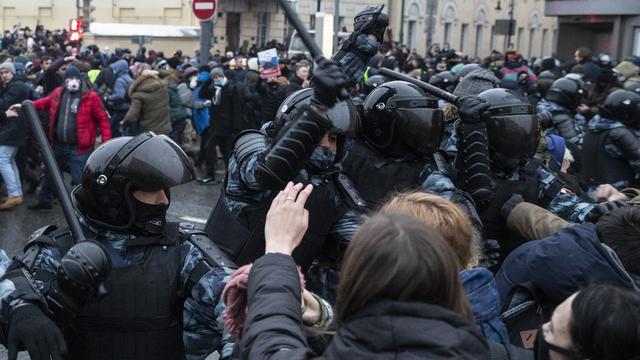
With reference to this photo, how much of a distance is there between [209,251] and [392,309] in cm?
114

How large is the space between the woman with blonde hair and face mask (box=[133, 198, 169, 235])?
810mm

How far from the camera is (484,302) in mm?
2244

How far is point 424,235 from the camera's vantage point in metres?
1.60

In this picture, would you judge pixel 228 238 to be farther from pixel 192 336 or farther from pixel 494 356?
pixel 494 356

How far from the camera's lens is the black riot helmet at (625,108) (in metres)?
5.73

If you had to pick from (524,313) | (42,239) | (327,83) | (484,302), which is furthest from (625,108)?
(42,239)

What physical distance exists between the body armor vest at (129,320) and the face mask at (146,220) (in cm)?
15

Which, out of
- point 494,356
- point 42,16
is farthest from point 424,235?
point 42,16

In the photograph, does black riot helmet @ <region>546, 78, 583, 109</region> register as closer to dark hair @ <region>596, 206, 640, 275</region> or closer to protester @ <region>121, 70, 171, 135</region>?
dark hair @ <region>596, 206, 640, 275</region>

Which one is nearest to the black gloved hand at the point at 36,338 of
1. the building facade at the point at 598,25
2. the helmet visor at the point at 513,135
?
the helmet visor at the point at 513,135

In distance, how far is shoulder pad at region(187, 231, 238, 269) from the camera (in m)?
2.50

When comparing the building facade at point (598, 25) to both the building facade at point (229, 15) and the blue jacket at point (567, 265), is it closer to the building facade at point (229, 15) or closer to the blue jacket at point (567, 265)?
the building facade at point (229, 15)

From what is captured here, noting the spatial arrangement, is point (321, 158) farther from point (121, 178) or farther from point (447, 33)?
point (447, 33)

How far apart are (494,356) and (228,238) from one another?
1.30 m
